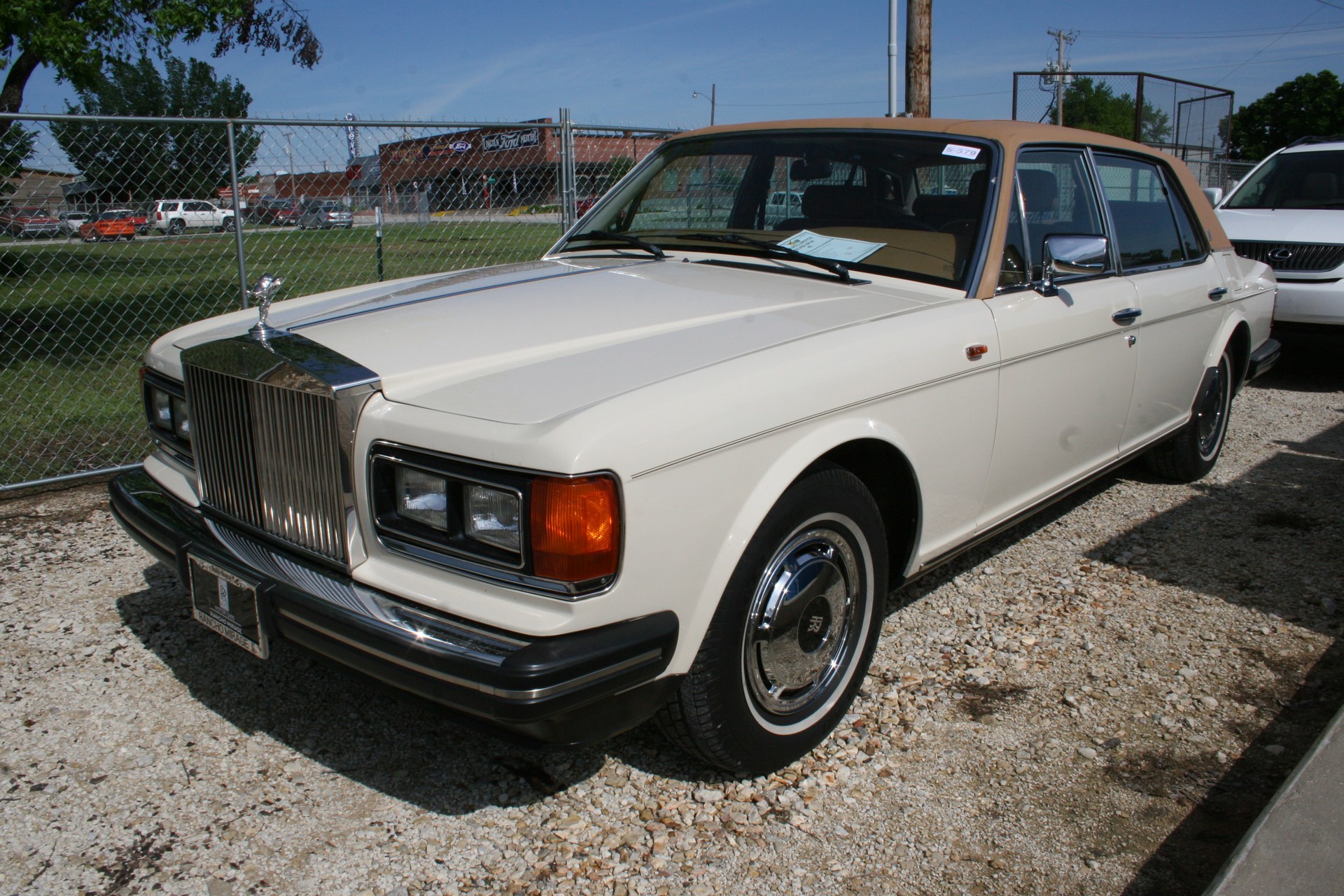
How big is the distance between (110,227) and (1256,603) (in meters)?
7.17

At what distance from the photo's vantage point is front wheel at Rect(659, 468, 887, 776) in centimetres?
228

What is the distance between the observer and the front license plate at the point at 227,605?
2309 millimetres

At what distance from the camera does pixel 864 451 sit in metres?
2.74

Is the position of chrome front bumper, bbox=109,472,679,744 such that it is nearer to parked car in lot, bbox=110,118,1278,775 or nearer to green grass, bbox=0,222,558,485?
parked car in lot, bbox=110,118,1278,775

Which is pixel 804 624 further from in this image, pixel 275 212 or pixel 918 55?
pixel 918 55

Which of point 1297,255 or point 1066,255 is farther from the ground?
point 1066,255

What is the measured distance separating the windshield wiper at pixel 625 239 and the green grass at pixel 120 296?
10.4 ft

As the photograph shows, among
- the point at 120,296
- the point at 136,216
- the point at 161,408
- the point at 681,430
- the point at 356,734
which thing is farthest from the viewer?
the point at 120,296

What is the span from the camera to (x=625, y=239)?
372cm

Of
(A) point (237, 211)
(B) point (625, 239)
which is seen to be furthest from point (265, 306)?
(A) point (237, 211)

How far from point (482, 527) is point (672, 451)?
42 cm

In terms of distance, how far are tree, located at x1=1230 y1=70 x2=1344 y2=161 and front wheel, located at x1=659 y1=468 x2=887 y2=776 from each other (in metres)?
55.7

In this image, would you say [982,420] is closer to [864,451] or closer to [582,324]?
[864,451]

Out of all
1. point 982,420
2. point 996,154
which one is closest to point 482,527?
point 982,420
